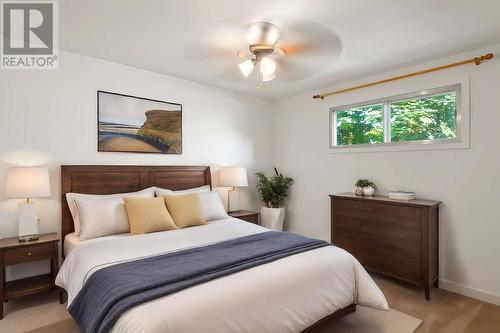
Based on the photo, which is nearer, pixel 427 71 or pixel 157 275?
pixel 157 275

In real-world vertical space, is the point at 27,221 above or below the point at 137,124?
below

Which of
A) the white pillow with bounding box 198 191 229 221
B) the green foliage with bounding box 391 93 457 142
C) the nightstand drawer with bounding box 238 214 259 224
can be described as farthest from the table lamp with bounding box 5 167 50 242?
the green foliage with bounding box 391 93 457 142

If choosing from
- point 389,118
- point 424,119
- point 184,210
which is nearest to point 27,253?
point 184,210

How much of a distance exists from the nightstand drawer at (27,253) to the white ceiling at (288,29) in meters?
1.96

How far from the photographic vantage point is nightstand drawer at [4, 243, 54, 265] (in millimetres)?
2328

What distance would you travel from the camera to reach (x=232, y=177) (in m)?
3.91

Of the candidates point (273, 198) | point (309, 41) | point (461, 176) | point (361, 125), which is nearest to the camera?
A: point (309, 41)

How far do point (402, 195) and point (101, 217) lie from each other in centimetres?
320

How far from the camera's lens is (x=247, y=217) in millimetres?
3902

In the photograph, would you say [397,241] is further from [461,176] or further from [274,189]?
[274,189]

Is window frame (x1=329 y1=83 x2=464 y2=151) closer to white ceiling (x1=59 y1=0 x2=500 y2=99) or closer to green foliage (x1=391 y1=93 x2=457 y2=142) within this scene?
green foliage (x1=391 y1=93 x2=457 y2=142)

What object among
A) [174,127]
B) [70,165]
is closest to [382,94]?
[174,127]

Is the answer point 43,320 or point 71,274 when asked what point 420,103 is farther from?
point 43,320

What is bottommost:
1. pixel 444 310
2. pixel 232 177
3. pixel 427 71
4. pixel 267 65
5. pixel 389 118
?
pixel 444 310
